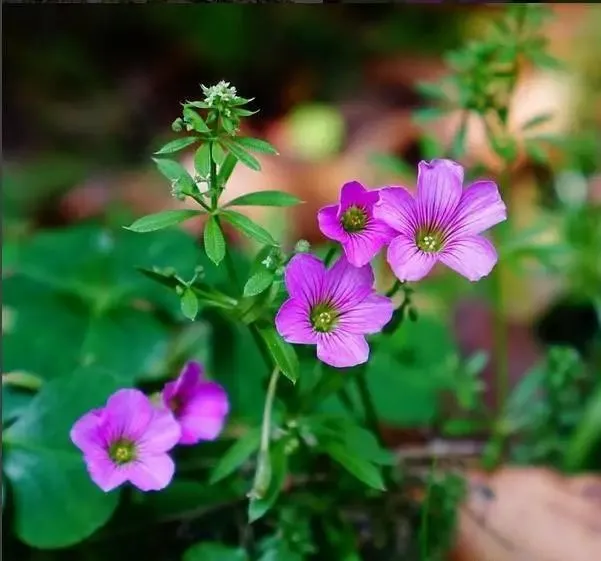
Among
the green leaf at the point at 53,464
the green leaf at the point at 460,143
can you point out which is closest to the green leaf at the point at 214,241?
the green leaf at the point at 53,464

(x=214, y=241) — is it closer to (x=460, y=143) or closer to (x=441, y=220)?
(x=441, y=220)

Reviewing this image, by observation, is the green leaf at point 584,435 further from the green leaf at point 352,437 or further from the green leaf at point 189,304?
the green leaf at point 189,304

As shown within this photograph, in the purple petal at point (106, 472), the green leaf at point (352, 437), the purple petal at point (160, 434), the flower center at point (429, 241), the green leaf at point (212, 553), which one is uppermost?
the flower center at point (429, 241)

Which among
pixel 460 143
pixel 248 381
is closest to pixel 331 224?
pixel 460 143

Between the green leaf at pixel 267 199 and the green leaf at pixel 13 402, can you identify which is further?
the green leaf at pixel 13 402

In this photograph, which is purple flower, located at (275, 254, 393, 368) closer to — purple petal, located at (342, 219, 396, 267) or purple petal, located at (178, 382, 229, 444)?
purple petal, located at (342, 219, 396, 267)

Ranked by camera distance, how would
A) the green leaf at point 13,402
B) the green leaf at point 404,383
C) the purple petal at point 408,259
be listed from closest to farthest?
the purple petal at point 408,259, the green leaf at point 13,402, the green leaf at point 404,383

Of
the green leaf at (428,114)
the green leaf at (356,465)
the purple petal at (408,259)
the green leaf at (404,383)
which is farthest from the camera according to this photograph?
the green leaf at (404,383)

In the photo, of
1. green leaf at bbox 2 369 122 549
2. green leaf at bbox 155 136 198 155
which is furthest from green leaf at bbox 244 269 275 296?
green leaf at bbox 2 369 122 549

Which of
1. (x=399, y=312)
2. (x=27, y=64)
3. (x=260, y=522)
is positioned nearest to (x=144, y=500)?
(x=260, y=522)
